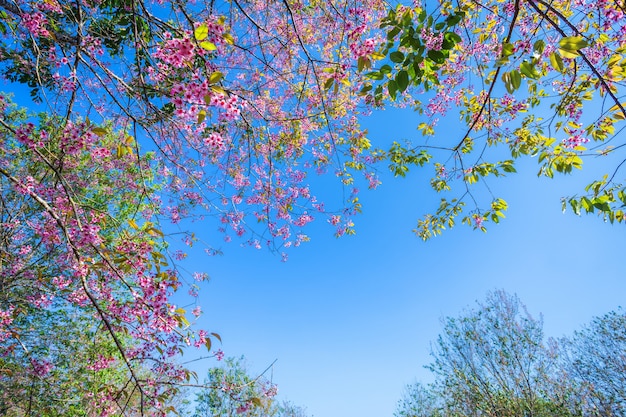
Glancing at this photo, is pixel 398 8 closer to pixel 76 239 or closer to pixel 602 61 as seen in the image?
pixel 602 61

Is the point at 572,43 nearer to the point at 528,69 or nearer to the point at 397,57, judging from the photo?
the point at 528,69

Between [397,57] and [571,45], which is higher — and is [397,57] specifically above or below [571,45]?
above

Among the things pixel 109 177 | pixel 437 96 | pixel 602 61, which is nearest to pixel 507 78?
pixel 602 61

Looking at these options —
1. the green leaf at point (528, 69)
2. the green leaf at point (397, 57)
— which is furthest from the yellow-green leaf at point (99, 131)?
the green leaf at point (528, 69)

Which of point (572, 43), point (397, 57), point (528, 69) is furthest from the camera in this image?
point (397, 57)

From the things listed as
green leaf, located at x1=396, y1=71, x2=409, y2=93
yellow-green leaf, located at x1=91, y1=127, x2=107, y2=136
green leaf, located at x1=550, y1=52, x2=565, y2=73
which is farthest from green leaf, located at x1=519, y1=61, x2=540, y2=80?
yellow-green leaf, located at x1=91, y1=127, x2=107, y2=136

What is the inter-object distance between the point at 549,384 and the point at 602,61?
10.4 m

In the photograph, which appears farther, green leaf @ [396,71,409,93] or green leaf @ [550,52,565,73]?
green leaf @ [396,71,409,93]

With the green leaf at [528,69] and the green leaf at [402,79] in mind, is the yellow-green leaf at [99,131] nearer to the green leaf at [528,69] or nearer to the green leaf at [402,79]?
the green leaf at [402,79]

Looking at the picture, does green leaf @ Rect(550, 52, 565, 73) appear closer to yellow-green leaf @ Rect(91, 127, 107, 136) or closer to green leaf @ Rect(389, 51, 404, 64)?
green leaf @ Rect(389, 51, 404, 64)

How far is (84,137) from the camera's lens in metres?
1.67

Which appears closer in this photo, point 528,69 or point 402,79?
point 528,69

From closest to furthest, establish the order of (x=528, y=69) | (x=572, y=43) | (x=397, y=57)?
(x=572, y=43) < (x=528, y=69) < (x=397, y=57)

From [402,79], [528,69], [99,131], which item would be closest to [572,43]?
[528,69]
